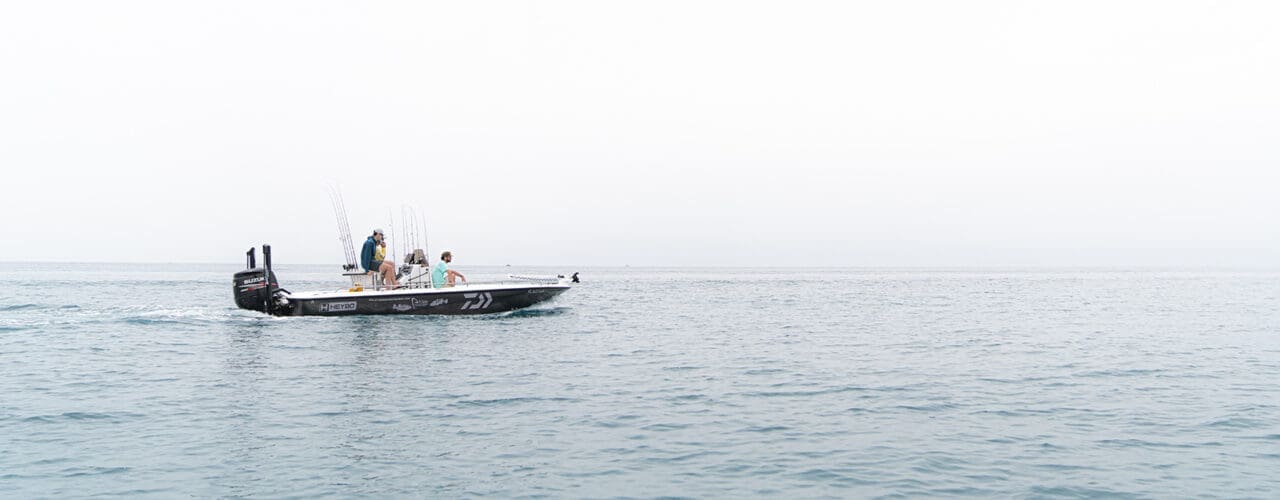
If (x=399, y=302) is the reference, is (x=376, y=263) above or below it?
above

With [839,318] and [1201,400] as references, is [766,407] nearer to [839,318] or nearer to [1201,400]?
[1201,400]

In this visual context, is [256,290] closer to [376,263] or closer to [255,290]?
[255,290]

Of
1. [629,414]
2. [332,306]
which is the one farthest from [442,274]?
[629,414]

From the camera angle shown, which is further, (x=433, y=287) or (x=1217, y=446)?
(x=433, y=287)

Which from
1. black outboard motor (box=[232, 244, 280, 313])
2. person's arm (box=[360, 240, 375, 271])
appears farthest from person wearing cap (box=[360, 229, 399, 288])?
black outboard motor (box=[232, 244, 280, 313])

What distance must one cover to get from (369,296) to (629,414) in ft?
54.8

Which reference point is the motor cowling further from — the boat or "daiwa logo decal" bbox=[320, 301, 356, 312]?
"daiwa logo decal" bbox=[320, 301, 356, 312]

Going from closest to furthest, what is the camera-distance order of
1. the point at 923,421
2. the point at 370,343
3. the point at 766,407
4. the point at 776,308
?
the point at 923,421, the point at 766,407, the point at 370,343, the point at 776,308

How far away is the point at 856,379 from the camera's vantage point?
15258mm

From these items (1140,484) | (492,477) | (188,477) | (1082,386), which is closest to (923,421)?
(1140,484)

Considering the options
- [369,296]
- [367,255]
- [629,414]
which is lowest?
[629,414]

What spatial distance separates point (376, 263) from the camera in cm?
2684

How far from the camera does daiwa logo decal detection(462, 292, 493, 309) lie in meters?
27.8

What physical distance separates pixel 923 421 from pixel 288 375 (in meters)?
11.2
